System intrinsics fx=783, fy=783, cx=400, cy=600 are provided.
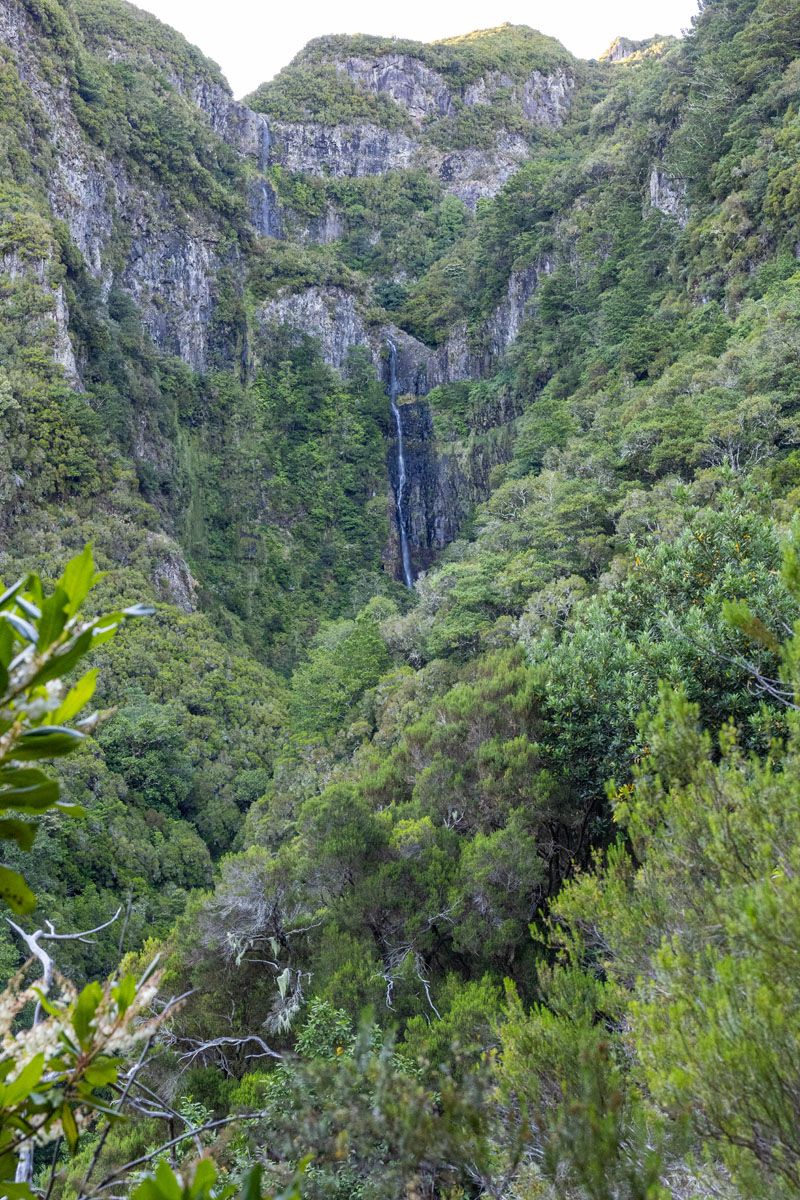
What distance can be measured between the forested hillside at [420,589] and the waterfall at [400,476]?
223 mm

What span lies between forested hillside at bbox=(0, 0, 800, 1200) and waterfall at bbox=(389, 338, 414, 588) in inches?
8.8

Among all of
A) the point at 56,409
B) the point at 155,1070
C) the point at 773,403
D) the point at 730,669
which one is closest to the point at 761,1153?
the point at 730,669

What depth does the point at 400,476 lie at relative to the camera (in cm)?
4272

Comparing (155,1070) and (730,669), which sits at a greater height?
(730,669)

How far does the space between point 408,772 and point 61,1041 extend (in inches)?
389

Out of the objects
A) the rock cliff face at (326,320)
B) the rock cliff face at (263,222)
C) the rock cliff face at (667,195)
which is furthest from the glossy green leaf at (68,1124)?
the rock cliff face at (326,320)

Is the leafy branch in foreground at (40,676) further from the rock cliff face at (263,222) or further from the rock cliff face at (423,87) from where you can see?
the rock cliff face at (423,87)

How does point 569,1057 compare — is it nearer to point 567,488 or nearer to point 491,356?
point 567,488

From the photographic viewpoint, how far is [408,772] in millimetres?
10992

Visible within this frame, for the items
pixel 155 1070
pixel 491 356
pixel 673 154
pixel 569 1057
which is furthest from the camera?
pixel 491 356

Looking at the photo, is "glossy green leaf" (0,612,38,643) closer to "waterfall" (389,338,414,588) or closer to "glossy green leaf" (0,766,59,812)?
"glossy green leaf" (0,766,59,812)

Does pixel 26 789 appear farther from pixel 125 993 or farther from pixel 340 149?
pixel 340 149

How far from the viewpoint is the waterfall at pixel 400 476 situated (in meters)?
41.2

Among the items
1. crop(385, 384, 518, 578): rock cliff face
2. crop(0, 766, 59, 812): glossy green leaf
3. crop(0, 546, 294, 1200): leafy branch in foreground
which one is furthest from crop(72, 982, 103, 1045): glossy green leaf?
crop(385, 384, 518, 578): rock cliff face
